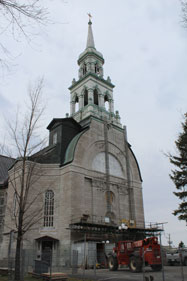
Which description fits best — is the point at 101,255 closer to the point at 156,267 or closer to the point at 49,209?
the point at 49,209

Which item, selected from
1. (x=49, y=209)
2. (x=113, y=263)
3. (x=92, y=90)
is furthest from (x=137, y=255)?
(x=92, y=90)

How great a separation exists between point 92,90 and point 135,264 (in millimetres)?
31006

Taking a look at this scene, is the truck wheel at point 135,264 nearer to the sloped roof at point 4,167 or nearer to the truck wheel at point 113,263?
the truck wheel at point 113,263

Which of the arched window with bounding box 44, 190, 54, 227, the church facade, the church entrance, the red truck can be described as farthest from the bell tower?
the red truck

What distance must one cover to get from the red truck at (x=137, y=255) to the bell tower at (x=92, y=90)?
2316 centimetres

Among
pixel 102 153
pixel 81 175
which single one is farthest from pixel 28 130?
pixel 102 153

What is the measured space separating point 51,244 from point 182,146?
18540mm

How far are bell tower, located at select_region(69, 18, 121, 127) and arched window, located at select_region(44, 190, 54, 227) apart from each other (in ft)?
45.7

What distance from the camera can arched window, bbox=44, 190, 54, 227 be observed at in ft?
99.3

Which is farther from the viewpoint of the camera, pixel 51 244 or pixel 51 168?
pixel 51 168

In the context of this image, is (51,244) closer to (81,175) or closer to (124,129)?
(81,175)

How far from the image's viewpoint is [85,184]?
32812 millimetres

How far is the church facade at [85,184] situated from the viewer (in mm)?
28719

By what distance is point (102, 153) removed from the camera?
1464 inches
